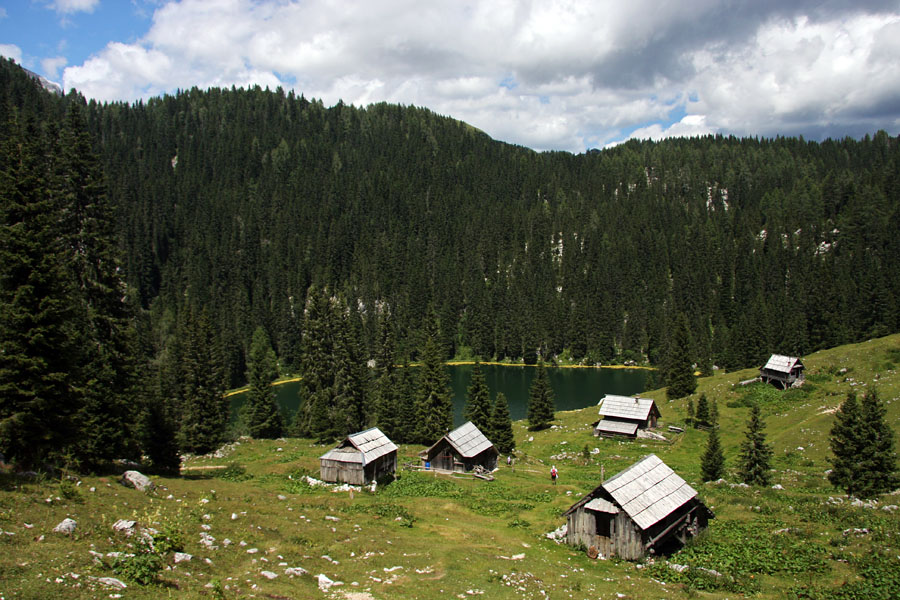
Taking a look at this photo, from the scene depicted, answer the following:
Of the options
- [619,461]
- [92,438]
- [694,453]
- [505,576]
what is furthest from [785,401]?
[92,438]

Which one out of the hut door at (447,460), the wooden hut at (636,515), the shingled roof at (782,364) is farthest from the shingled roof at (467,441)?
the shingled roof at (782,364)

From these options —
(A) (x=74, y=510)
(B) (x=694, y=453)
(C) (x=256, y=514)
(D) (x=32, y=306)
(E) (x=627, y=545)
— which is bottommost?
(B) (x=694, y=453)

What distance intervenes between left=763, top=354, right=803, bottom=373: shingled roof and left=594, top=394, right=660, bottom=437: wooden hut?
65.7 ft

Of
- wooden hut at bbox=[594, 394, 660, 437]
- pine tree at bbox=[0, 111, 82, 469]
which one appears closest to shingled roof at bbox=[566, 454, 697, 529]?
pine tree at bbox=[0, 111, 82, 469]

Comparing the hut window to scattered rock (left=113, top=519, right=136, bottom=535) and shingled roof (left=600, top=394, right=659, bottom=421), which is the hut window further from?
shingled roof (left=600, top=394, right=659, bottom=421)

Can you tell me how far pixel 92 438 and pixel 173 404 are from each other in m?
48.2

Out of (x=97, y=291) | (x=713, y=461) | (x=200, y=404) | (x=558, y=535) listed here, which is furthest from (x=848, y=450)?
(x=200, y=404)

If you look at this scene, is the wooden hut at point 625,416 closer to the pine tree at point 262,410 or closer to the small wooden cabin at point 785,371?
the small wooden cabin at point 785,371

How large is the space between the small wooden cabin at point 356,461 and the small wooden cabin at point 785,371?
62527mm

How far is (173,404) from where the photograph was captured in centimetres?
7581

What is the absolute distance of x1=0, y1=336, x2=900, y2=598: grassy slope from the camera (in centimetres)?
1722

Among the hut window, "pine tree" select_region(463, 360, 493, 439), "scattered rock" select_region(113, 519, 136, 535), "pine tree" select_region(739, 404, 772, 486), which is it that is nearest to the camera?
"scattered rock" select_region(113, 519, 136, 535)

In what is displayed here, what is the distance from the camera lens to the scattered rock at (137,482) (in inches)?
1107

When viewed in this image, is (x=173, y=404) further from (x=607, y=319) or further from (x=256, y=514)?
(x=607, y=319)
